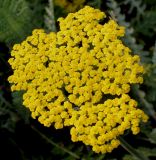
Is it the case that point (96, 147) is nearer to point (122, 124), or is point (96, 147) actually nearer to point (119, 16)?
point (122, 124)

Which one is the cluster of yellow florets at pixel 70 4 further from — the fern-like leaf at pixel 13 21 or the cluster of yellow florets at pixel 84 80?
the cluster of yellow florets at pixel 84 80

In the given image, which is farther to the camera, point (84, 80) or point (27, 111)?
point (27, 111)

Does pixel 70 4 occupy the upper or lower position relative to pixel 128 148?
upper

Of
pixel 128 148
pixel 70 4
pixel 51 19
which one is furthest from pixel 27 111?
pixel 128 148

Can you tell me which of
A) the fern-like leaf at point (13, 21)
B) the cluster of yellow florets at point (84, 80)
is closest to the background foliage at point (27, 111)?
the fern-like leaf at point (13, 21)

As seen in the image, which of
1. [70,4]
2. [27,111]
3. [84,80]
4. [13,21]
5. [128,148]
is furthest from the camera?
[70,4]

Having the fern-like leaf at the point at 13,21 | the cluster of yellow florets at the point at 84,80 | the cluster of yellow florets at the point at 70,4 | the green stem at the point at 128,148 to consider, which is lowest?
the green stem at the point at 128,148

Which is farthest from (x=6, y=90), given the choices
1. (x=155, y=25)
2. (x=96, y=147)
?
(x=96, y=147)

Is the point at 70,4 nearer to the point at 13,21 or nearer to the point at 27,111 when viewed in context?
the point at 13,21
